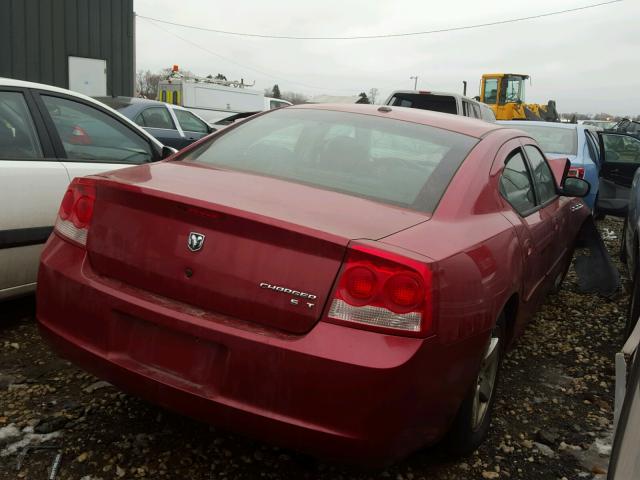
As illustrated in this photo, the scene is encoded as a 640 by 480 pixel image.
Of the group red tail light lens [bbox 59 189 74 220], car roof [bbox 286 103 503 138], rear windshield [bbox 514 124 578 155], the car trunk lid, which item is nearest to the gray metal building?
rear windshield [bbox 514 124 578 155]

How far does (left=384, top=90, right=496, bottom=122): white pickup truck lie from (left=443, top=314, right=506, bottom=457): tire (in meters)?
7.95

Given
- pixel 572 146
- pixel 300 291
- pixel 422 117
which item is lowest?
pixel 300 291

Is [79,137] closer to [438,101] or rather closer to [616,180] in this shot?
[616,180]

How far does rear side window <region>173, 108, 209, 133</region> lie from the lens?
408 inches

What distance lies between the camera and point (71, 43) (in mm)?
13781

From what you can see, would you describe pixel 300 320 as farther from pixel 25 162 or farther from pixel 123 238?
pixel 25 162

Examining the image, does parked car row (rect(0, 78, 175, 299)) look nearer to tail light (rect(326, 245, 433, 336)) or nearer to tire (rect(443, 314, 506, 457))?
tail light (rect(326, 245, 433, 336))

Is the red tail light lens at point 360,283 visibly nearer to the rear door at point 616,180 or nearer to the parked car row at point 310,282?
the parked car row at point 310,282

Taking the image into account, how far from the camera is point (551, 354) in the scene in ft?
12.8

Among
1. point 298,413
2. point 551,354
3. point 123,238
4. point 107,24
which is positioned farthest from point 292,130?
point 107,24

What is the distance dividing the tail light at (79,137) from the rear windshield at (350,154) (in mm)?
1318

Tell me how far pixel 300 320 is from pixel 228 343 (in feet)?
0.81

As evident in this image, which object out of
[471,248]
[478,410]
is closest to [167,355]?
[471,248]

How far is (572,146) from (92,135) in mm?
5908
